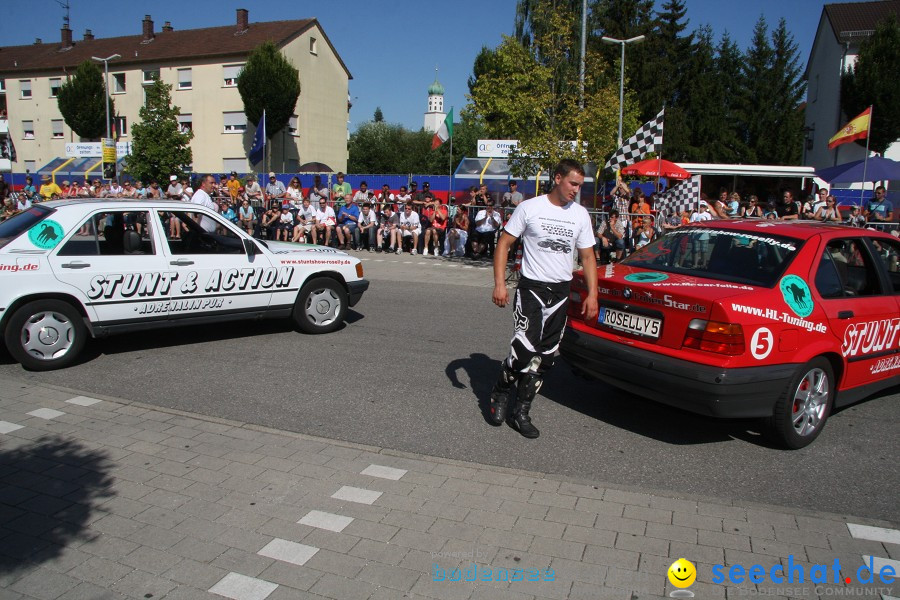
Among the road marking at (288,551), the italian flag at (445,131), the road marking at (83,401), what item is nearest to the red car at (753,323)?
the road marking at (288,551)

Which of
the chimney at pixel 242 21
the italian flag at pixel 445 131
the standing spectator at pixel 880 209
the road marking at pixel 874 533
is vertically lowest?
the road marking at pixel 874 533

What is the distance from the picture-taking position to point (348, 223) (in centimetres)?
1855

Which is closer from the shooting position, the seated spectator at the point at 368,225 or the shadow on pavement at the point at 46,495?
the shadow on pavement at the point at 46,495

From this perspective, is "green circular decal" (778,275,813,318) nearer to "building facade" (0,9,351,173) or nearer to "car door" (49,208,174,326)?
"car door" (49,208,174,326)

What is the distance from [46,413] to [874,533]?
19.0 feet

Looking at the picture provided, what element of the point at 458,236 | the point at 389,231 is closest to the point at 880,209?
the point at 458,236

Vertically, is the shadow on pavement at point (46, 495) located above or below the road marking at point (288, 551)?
above

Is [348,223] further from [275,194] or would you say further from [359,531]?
[359,531]

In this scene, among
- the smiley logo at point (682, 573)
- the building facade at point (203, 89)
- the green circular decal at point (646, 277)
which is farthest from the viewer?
the building facade at point (203, 89)

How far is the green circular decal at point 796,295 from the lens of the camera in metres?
4.78

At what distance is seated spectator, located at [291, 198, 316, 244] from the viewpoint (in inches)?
709

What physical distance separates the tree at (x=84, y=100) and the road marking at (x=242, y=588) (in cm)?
5326

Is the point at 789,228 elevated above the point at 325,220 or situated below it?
above

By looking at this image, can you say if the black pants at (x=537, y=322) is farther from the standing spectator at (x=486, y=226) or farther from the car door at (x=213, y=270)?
the standing spectator at (x=486, y=226)
